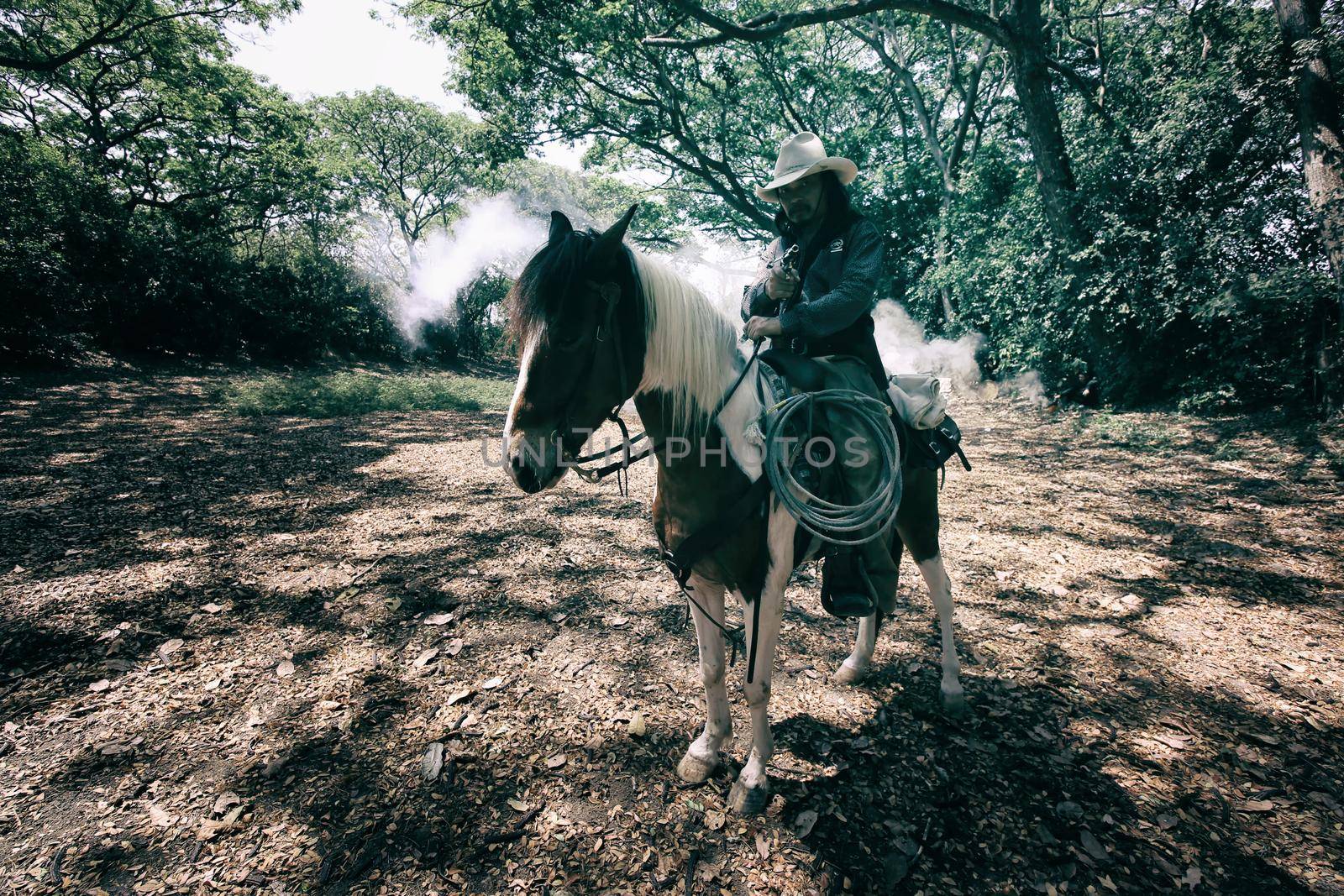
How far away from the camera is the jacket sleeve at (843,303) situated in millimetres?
2340

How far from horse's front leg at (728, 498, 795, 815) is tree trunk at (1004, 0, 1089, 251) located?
1129 centimetres

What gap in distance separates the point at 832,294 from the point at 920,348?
17.0 meters

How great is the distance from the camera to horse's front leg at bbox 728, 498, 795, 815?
7.86 ft

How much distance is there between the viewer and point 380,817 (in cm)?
243

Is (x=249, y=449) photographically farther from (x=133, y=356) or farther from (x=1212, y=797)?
(x=1212, y=797)

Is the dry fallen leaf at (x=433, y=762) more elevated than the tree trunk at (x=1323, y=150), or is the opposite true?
the tree trunk at (x=1323, y=150)

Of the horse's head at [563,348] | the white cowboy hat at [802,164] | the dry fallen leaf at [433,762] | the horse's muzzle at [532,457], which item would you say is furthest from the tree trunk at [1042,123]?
the dry fallen leaf at [433,762]

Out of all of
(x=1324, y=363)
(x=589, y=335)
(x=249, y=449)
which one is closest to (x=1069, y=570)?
(x=589, y=335)

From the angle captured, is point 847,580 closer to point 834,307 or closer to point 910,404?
point 910,404

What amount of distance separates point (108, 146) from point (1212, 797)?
30159mm

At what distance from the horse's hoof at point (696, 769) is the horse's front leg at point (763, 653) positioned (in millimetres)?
156

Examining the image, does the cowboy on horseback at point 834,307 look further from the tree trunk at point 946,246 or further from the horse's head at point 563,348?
the tree trunk at point 946,246

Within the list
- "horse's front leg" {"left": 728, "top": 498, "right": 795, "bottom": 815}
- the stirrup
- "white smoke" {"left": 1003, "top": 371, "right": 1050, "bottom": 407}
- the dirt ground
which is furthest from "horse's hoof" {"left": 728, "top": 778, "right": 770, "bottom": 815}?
"white smoke" {"left": 1003, "top": 371, "right": 1050, "bottom": 407}

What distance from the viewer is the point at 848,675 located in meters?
3.46
